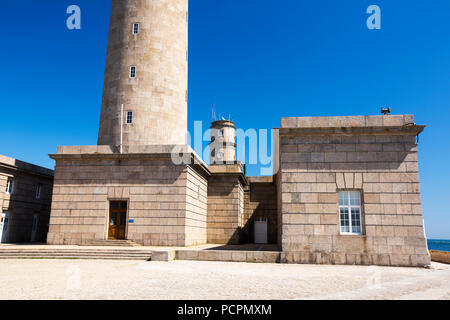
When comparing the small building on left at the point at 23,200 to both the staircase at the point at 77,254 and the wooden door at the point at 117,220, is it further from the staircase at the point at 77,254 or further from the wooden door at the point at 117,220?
the wooden door at the point at 117,220

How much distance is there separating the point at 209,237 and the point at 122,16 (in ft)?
60.7

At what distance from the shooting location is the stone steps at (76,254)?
1775 cm

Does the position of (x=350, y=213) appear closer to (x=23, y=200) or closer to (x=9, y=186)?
(x=9, y=186)

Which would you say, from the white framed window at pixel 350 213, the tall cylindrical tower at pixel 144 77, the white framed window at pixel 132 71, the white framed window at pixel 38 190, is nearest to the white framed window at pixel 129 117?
the tall cylindrical tower at pixel 144 77

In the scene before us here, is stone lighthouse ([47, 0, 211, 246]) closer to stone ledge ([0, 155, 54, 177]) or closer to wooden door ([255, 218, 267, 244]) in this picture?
stone ledge ([0, 155, 54, 177])

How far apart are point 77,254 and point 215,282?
10469 millimetres

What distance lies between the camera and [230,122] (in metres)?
55.7

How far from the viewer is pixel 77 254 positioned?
17984 mm

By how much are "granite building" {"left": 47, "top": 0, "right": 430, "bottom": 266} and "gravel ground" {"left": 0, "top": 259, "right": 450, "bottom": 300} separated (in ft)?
7.52

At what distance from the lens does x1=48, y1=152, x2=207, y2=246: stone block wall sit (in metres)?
22.1

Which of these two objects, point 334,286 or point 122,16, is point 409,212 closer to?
point 334,286

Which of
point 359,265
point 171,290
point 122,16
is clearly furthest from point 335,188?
point 122,16

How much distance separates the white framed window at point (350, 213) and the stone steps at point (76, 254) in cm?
952

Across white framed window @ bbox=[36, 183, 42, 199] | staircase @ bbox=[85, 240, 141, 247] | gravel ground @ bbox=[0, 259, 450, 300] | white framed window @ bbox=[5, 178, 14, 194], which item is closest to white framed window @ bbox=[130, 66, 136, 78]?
white framed window @ bbox=[5, 178, 14, 194]
